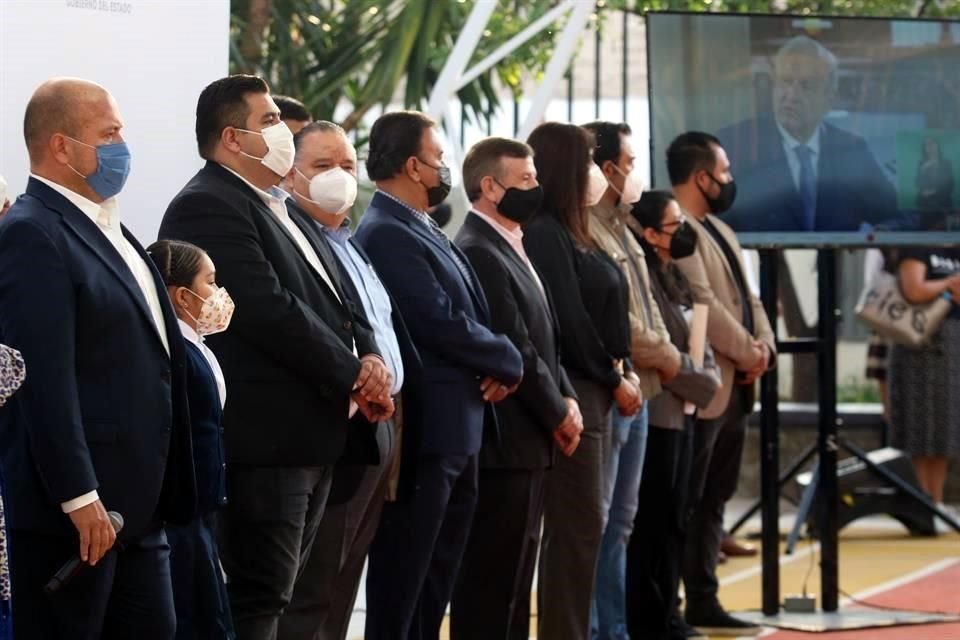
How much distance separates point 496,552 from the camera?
6.82 meters

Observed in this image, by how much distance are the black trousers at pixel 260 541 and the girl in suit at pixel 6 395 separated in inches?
45.7

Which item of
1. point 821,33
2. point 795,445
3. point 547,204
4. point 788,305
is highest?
point 821,33

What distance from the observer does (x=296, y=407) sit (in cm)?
552

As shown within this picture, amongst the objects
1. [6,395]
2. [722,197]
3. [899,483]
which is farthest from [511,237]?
[899,483]

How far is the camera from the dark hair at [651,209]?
26.9 feet

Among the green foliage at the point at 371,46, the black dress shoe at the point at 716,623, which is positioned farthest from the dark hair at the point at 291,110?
the green foliage at the point at 371,46

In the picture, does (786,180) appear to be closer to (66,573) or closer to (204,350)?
(204,350)

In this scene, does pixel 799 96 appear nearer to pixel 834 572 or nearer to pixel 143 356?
pixel 834 572

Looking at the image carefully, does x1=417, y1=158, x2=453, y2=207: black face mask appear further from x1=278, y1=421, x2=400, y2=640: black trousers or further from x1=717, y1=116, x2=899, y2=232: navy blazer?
x1=717, y1=116, x2=899, y2=232: navy blazer

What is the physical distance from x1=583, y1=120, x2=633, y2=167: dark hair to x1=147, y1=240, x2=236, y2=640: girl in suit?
2902 millimetres

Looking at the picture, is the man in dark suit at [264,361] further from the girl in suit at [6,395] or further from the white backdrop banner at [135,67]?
the girl in suit at [6,395]

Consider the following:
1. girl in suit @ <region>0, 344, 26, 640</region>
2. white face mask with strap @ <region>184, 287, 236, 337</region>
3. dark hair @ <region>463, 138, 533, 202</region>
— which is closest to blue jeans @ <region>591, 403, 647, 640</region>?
dark hair @ <region>463, 138, 533, 202</region>

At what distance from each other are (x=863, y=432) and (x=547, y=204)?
645 centimetres

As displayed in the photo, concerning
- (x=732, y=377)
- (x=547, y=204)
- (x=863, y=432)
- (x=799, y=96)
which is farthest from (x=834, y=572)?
(x=863, y=432)
